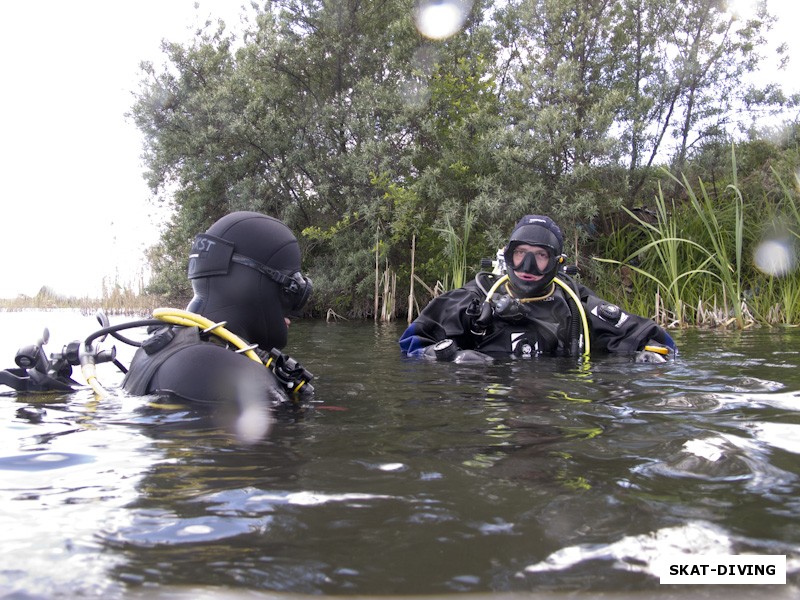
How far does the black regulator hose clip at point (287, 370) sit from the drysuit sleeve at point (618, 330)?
10.3 ft

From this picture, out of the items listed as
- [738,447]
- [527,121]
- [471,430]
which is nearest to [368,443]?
[471,430]

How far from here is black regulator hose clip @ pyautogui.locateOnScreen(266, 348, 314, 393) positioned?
10.4ft

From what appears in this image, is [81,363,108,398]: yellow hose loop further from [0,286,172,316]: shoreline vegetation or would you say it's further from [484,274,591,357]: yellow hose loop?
[0,286,172,316]: shoreline vegetation

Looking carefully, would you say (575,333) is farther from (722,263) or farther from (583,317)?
(722,263)

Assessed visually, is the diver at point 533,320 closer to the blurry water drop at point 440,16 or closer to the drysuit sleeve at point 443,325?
the drysuit sleeve at point 443,325

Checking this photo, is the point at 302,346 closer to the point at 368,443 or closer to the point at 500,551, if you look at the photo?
the point at 368,443

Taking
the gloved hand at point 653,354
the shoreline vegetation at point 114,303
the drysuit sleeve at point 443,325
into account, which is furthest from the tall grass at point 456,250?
the shoreline vegetation at point 114,303

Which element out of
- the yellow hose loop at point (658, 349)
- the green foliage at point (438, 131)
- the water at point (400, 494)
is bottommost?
the water at point (400, 494)

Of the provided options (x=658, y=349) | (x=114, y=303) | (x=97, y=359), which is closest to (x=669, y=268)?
(x=658, y=349)

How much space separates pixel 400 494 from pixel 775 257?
7.59 metres

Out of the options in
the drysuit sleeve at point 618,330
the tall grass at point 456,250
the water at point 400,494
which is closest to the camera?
the water at point 400,494

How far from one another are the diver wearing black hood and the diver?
2266 millimetres

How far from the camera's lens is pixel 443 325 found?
231 inches

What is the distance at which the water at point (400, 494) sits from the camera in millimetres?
1406
